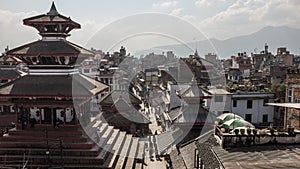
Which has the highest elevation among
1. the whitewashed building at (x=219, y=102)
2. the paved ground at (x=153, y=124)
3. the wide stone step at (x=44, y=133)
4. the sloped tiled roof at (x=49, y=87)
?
the sloped tiled roof at (x=49, y=87)

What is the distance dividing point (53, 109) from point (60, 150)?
291 cm

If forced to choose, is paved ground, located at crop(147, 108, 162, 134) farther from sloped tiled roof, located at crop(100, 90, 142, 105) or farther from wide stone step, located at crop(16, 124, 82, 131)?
wide stone step, located at crop(16, 124, 82, 131)

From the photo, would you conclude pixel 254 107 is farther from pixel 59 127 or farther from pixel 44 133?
pixel 44 133

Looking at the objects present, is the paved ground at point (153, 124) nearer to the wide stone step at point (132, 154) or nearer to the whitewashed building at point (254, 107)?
the wide stone step at point (132, 154)

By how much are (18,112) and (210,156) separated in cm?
1382

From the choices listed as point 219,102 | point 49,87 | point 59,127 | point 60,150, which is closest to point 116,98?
point 219,102

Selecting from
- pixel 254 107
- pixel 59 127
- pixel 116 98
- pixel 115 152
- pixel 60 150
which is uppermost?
pixel 116 98

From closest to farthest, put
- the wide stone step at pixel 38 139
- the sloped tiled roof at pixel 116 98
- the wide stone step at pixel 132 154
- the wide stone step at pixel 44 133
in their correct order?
the wide stone step at pixel 38 139
the wide stone step at pixel 44 133
the wide stone step at pixel 132 154
the sloped tiled roof at pixel 116 98

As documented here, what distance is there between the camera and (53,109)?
62.6 ft

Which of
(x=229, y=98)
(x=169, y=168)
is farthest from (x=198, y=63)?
(x=169, y=168)

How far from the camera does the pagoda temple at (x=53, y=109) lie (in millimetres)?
17500

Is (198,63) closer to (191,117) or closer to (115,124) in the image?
(115,124)

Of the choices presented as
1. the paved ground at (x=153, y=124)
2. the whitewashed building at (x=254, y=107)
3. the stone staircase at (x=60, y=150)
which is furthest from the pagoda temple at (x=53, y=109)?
the whitewashed building at (x=254, y=107)

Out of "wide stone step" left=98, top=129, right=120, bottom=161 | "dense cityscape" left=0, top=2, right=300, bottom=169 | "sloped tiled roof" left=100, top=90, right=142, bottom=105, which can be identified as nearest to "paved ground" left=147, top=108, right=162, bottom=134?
"sloped tiled roof" left=100, top=90, right=142, bottom=105
